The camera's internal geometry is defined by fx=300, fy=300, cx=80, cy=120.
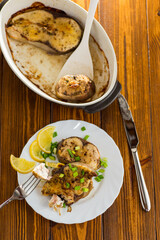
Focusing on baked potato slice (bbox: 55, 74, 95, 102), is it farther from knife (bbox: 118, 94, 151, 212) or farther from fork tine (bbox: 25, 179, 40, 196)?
fork tine (bbox: 25, 179, 40, 196)

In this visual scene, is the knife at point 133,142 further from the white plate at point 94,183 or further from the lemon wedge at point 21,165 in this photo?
the lemon wedge at point 21,165

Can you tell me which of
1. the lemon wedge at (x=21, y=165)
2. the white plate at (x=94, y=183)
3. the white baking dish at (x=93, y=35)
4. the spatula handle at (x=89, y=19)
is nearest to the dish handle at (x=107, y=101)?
the white baking dish at (x=93, y=35)

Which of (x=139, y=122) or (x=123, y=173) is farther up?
(x=139, y=122)

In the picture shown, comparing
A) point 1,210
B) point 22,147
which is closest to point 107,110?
point 22,147

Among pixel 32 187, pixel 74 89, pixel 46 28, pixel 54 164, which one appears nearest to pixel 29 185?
pixel 32 187

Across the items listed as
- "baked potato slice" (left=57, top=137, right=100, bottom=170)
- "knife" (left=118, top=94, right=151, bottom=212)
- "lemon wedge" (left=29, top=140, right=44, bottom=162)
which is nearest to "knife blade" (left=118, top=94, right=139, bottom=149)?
"knife" (left=118, top=94, right=151, bottom=212)

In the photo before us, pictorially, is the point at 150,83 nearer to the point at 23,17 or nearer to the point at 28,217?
the point at 23,17

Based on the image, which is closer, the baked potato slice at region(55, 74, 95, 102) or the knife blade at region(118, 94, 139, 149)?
the baked potato slice at region(55, 74, 95, 102)
